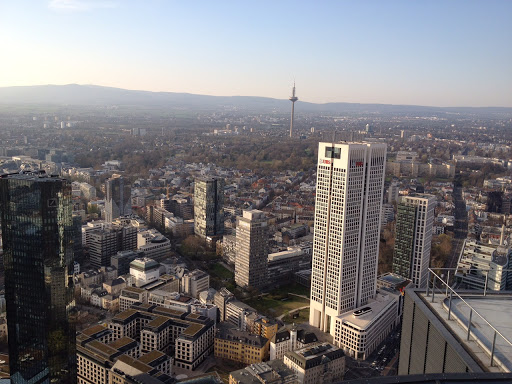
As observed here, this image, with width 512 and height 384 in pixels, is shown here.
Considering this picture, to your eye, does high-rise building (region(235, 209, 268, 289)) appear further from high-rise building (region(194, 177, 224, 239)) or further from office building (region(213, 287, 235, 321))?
high-rise building (region(194, 177, 224, 239))

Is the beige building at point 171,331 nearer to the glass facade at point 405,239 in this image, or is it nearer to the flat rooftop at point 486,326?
the glass facade at point 405,239

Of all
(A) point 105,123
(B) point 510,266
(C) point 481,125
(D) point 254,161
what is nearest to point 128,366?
(B) point 510,266

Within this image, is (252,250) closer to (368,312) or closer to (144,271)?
(144,271)

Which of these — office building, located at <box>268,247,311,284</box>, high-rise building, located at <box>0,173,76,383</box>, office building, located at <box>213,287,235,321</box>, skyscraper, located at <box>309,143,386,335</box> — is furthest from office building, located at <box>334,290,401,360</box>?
high-rise building, located at <box>0,173,76,383</box>

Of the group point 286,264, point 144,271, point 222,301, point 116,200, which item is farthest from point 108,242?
point 286,264

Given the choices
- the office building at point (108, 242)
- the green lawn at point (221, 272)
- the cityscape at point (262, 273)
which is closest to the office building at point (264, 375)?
the cityscape at point (262, 273)

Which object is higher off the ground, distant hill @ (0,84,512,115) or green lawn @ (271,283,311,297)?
distant hill @ (0,84,512,115)
